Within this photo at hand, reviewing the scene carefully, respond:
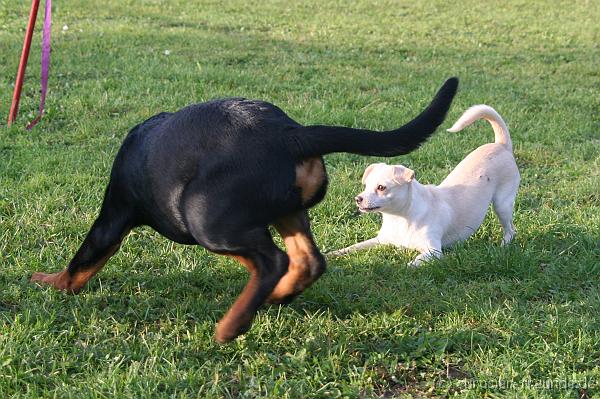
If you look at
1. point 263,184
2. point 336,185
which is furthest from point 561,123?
point 263,184

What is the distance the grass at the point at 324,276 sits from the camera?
3.30 meters

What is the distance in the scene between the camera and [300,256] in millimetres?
3781

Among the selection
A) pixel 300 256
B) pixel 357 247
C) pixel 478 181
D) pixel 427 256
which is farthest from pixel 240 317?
pixel 478 181

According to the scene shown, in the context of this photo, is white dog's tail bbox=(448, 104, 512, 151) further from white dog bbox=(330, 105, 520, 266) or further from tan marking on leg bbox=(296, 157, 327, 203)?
tan marking on leg bbox=(296, 157, 327, 203)

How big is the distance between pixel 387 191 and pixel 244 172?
1.67 metres

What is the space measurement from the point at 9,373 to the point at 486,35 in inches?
452

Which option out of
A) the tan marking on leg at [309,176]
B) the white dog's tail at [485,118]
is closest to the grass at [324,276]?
the white dog's tail at [485,118]

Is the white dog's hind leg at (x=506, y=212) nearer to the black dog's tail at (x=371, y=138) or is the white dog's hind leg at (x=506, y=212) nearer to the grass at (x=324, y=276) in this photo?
the grass at (x=324, y=276)

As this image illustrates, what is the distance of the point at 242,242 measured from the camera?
337cm

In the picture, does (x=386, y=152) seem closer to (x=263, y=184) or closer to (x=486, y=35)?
(x=263, y=184)

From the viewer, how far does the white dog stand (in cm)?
485

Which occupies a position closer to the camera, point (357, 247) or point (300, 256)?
point (300, 256)

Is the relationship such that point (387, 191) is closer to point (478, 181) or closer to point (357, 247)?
point (357, 247)

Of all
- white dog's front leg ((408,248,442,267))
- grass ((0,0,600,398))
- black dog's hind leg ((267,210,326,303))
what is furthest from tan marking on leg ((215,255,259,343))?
white dog's front leg ((408,248,442,267))
